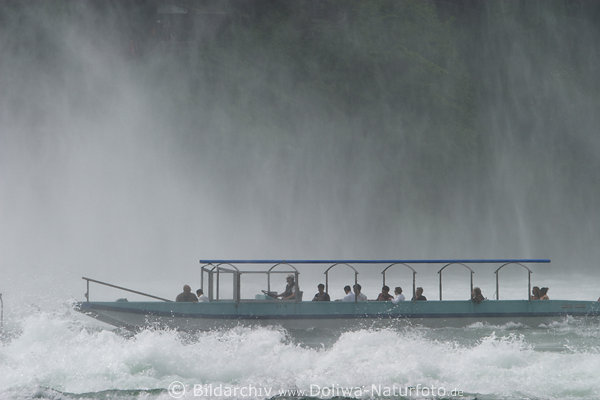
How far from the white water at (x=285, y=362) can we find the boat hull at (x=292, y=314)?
1.11 feet

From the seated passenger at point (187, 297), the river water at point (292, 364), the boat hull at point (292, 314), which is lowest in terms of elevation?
the river water at point (292, 364)

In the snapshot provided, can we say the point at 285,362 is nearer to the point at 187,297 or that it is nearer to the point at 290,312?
the point at 290,312

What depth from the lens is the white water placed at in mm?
16203

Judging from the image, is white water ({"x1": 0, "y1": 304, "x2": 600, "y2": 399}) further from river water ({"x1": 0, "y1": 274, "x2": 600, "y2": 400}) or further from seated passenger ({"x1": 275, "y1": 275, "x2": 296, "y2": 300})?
seated passenger ({"x1": 275, "y1": 275, "x2": 296, "y2": 300})

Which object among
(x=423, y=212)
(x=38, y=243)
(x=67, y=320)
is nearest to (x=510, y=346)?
(x=67, y=320)

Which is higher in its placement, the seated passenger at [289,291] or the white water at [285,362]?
the seated passenger at [289,291]

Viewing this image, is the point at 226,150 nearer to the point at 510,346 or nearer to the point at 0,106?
the point at 0,106

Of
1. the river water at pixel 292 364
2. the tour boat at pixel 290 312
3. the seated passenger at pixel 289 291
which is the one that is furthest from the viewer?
the seated passenger at pixel 289 291

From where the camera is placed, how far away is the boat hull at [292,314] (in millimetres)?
19281

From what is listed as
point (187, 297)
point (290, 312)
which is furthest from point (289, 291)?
point (187, 297)

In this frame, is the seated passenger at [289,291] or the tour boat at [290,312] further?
the seated passenger at [289,291]

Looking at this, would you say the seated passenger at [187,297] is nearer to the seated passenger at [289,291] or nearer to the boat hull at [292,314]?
the boat hull at [292,314]

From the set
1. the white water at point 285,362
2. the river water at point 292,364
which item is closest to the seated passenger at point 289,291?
the river water at point 292,364

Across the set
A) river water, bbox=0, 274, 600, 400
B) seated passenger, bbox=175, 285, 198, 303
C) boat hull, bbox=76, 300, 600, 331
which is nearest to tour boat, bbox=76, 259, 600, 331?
boat hull, bbox=76, 300, 600, 331
